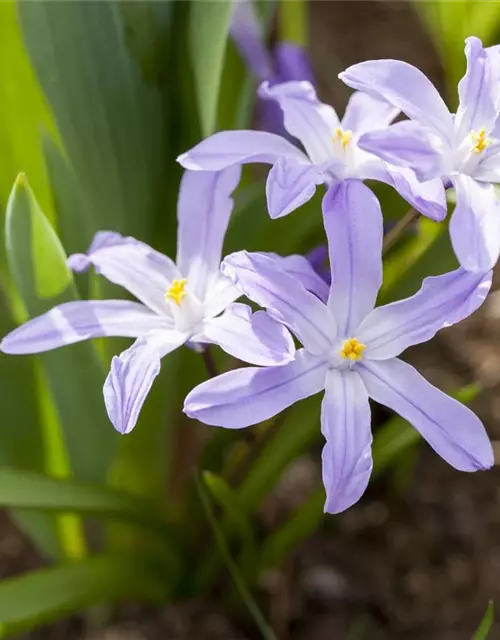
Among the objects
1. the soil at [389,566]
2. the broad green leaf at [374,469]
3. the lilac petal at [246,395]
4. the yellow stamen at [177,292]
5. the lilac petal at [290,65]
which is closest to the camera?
the lilac petal at [246,395]

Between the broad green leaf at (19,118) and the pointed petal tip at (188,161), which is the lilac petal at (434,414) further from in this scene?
the broad green leaf at (19,118)

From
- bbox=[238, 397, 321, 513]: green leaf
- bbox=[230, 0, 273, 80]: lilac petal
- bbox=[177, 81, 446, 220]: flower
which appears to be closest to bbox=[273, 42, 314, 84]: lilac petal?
bbox=[230, 0, 273, 80]: lilac petal

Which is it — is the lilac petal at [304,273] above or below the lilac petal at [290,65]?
below

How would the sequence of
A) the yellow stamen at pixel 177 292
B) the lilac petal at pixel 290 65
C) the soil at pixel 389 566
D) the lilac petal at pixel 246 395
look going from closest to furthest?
1. the lilac petal at pixel 246 395
2. the yellow stamen at pixel 177 292
3. the lilac petal at pixel 290 65
4. the soil at pixel 389 566

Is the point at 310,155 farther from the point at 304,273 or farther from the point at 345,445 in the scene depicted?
the point at 345,445

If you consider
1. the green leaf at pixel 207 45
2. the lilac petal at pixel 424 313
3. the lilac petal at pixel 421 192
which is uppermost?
the green leaf at pixel 207 45

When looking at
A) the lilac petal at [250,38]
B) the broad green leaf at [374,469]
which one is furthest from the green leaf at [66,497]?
the lilac petal at [250,38]

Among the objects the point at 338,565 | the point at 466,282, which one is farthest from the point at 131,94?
the point at 338,565
